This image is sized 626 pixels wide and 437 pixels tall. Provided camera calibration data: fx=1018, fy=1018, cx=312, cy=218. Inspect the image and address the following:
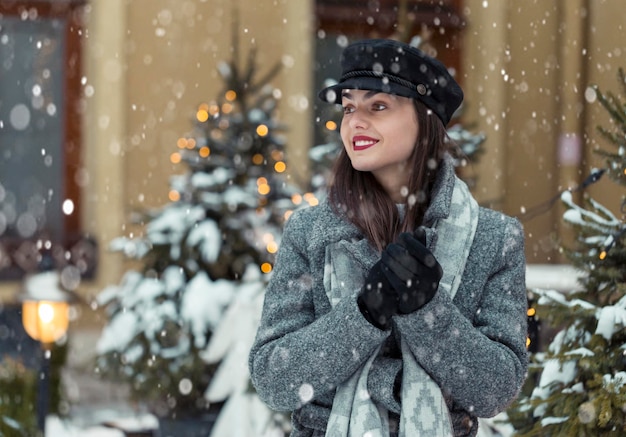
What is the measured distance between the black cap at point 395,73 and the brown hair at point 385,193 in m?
0.05

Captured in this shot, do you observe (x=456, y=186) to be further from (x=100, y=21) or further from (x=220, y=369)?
(x=100, y=21)

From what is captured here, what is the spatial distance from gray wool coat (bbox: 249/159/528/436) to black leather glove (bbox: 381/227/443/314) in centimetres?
7

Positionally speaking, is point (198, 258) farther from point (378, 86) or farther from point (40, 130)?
point (40, 130)

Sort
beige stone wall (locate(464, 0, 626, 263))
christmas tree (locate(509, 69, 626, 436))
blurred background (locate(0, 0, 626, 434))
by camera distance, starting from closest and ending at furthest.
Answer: christmas tree (locate(509, 69, 626, 436)) → blurred background (locate(0, 0, 626, 434)) → beige stone wall (locate(464, 0, 626, 263))

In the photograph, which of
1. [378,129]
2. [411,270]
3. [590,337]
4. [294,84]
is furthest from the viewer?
[294,84]

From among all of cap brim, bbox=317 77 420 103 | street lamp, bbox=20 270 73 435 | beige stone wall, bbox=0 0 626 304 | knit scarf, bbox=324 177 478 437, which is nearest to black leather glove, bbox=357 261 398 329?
knit scarf, bbox=324 177 478 437

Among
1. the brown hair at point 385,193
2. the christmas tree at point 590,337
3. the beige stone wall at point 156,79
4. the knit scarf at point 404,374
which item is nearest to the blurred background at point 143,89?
the beige stone wall at point 156,79

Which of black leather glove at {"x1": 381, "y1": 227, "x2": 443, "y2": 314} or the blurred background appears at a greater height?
black leather glove at {"x1": 381, "y1": 227, "x2": 443, "y2": 314}

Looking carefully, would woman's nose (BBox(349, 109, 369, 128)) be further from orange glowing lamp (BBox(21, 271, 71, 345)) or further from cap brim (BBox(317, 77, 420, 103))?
orange glowing lamp (BBox(21, 271, 71, 345))

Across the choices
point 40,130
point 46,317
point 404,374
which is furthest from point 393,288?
point 40,130

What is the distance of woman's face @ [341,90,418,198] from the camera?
2473 millimetres

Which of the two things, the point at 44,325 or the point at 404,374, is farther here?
the point at 44,325

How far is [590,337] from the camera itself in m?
3.47

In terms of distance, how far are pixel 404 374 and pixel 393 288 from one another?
26 cm
